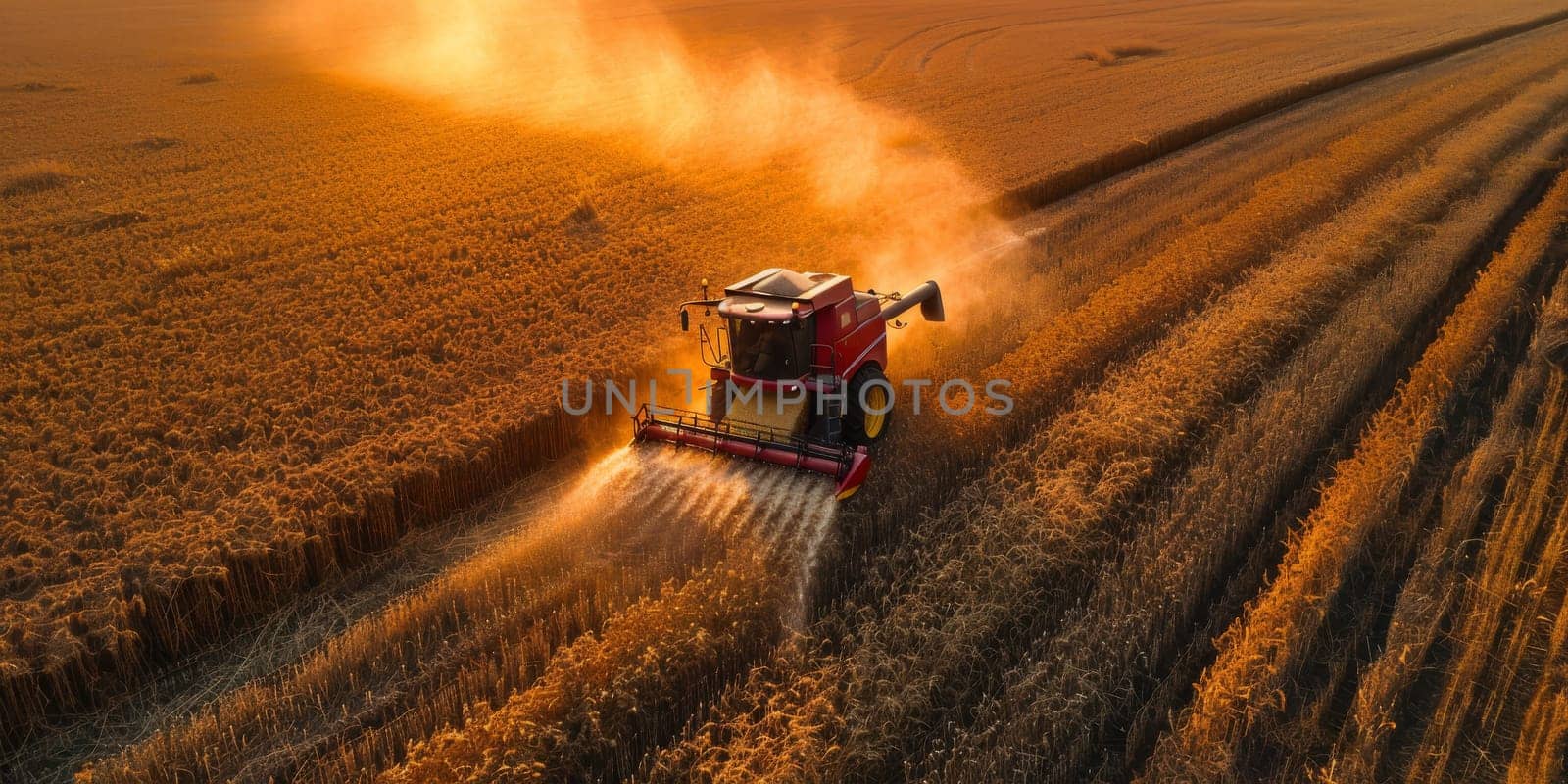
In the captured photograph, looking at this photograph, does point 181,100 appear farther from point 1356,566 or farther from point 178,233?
point 1356,566

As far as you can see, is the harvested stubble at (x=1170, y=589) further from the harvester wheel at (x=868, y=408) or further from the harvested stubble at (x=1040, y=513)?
the harvester wheel at (x=868, y=408)

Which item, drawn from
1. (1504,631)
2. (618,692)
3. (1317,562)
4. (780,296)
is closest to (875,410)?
(780,296)

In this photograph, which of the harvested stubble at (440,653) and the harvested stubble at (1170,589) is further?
the harvested stubble at (440,653)

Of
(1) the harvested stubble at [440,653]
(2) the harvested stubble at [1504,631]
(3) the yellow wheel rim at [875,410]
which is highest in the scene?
(3) the yellow wheel rim at [875,410]

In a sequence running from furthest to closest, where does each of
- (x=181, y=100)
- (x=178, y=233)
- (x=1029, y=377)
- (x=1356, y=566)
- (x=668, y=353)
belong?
(x=181, y=100), (x=178, y=233), (x=668, y=353), (x=1029, y=377), (x=1356, y=566)

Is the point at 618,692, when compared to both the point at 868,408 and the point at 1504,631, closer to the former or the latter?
the point at 868,408

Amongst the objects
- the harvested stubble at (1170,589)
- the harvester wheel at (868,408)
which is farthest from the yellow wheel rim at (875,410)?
the harvested stubble at (1170,589)

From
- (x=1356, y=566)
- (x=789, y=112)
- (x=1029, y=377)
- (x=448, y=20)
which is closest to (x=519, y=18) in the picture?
(x=448, y=20)

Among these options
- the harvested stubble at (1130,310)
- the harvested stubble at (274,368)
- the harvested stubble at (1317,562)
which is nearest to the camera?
the harvested stubble at (1317,562)
